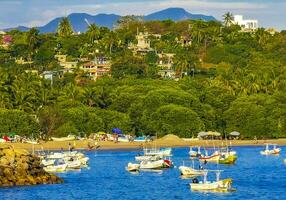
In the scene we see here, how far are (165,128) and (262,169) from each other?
45.9 meters

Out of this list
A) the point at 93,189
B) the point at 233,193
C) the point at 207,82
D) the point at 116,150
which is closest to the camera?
the point at 233,193

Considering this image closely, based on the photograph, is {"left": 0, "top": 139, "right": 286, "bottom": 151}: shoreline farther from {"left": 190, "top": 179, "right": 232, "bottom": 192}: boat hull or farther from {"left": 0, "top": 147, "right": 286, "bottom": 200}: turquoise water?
{"left": 190, "top": 179, "right": 232, "bottom": 192}: boat hull

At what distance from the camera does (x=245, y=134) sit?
158m

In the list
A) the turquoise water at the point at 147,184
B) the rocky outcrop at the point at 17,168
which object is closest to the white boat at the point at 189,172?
the turquoise water at the point at 147,184

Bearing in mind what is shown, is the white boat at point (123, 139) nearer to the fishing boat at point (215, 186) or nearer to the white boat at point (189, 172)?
the white boat at point (189, 172)

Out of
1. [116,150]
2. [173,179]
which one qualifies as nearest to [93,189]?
[173,179]

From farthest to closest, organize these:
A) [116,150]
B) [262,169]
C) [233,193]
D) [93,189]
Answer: [116,150] → [262,169] → [93,189] → [233,193]

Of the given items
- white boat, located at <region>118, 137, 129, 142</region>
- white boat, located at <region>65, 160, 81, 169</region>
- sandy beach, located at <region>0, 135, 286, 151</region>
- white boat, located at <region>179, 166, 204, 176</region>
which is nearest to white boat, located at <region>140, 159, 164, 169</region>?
white boat, located at <region>65, 160, 81, 169</region>

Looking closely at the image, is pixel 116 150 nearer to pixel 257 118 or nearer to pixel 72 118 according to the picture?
pixel 72 118

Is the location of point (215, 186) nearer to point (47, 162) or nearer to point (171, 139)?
point (47, 162)

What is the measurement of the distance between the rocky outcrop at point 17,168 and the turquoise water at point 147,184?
2128mm

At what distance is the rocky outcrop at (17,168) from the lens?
3383 inches

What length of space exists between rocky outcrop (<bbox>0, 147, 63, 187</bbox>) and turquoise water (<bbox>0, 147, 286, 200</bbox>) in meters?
2.13

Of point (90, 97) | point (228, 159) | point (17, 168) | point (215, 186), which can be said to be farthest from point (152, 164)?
point (90, 97)
